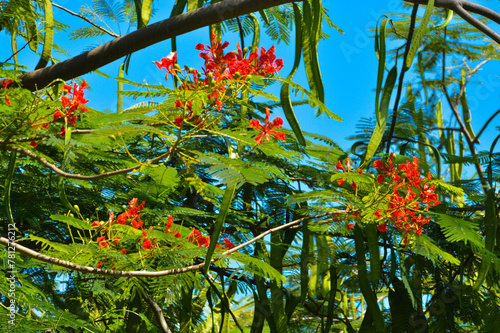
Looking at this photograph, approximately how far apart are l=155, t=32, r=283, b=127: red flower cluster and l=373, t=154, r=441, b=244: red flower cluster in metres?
0.73

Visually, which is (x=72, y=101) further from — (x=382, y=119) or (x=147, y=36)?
(x=382, y=119)

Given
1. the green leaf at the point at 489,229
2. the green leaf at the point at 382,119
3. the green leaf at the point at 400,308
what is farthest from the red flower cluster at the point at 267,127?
the green leaf at the point at 400,308

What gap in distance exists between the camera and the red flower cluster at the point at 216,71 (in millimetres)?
1365

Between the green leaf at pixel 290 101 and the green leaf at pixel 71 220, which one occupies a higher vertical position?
the green leaf at pixel 290 101

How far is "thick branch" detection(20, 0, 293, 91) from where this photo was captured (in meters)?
1.67

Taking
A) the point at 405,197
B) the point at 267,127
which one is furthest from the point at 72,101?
the point at 405,197

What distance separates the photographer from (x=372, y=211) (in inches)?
71.7

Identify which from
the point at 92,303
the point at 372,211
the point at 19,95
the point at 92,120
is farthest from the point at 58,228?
the point at 372,211

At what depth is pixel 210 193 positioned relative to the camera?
2.36 meters

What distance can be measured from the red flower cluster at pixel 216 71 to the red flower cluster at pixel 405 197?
731 mm

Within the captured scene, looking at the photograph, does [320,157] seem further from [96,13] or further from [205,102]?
[96,13]

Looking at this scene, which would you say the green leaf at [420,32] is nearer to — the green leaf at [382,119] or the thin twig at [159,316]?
the green leaf at [382,119]

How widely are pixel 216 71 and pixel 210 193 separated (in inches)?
41.2

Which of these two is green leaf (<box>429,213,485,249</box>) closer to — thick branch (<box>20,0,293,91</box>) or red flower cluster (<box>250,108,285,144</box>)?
red flower cluster (<box>250,108,285,144</box>)
